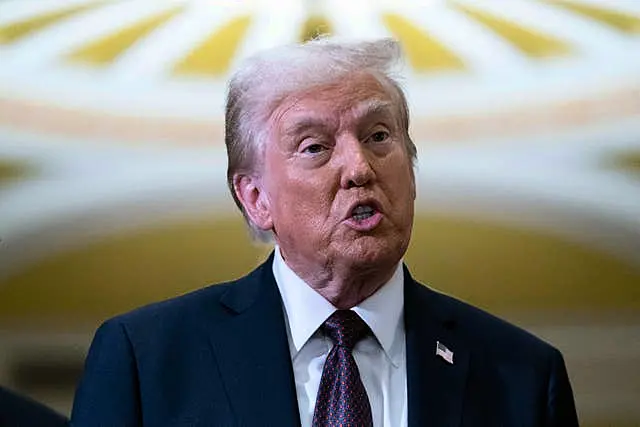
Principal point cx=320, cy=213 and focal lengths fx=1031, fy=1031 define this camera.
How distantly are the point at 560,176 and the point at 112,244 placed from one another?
909 millimetres

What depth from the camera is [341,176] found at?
5.33 ft

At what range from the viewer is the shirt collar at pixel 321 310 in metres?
1.67

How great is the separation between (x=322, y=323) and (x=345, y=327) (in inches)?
1.5

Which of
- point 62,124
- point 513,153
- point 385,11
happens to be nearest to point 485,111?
point 513,153

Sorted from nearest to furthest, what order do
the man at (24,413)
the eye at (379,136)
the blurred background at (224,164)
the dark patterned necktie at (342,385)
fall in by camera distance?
the dark patterned necktie at (342,385) < the eye at (379,136) < the man at (24,413) < the blurred background at (224,164)

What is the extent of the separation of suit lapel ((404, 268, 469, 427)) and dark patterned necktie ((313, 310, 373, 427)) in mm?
81

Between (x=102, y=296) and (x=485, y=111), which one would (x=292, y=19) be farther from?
(x=102, y=296)

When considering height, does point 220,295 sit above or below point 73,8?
below

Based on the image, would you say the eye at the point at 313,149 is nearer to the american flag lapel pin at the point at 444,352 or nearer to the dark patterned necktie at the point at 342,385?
the dark patterned necktie at the point at 342,385

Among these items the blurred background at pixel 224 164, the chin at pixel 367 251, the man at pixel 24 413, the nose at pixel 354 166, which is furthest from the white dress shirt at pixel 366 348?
the man at pixel 24 413

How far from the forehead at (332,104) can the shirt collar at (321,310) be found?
0.26 m

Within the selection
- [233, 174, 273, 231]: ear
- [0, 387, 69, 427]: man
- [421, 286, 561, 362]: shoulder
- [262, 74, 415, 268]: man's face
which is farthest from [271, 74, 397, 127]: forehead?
[0, 387, 69, 427]: man

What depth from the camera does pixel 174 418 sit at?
5.20ft

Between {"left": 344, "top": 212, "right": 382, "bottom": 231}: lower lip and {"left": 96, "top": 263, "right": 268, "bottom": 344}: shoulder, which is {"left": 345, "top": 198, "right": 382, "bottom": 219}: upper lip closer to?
{"left": 344, "top": 212, "right": 382, "bottom": 231}: lower lip
